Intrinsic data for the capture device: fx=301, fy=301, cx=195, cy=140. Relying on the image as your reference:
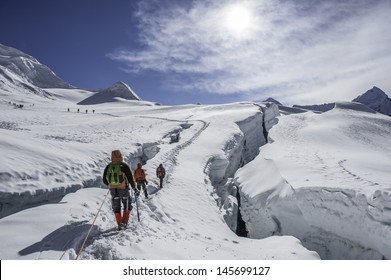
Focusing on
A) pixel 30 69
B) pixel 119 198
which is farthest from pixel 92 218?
pixel 30 69

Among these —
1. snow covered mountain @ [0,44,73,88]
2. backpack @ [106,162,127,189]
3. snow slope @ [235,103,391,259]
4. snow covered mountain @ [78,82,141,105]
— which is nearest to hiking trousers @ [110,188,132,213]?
backpack @ [106,162,127,189]

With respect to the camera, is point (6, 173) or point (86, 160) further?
point (86, 160)

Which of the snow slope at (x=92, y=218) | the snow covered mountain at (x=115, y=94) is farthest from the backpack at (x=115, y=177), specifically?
the snow covered mountain at (x=115, y=94)

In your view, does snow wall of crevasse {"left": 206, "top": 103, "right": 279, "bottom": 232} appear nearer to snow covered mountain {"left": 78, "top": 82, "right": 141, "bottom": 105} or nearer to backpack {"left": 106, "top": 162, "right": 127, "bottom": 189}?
backpack {"left": 106, "top": 162, "right": 127, "bottom": 189}

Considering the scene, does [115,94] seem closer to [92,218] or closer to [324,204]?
[324,204]

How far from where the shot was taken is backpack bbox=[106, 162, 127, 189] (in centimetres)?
786

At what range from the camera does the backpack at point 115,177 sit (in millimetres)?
7863

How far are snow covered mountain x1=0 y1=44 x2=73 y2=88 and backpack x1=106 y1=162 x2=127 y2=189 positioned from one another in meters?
163

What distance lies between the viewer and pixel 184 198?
14.7m

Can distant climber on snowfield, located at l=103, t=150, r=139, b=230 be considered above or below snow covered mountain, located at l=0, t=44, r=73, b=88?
below

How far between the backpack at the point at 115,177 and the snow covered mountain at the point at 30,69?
16296 cm
